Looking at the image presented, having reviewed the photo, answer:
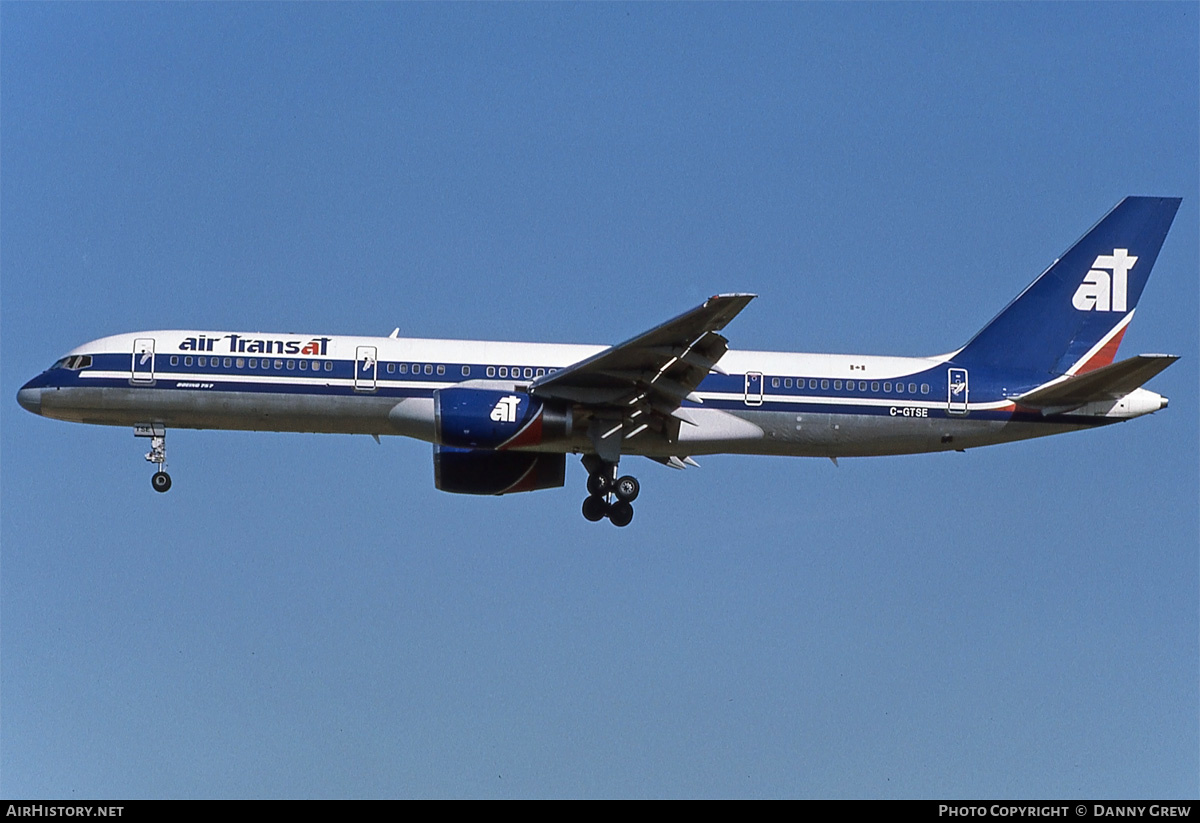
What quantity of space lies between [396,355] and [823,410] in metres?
10.6

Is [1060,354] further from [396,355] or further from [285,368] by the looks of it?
[285,368]

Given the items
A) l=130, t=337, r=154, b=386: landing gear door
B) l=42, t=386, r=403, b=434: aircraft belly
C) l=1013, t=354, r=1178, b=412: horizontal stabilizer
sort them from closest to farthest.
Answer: l=1013, t=354, r=1178, b=412: horizontal stabilizer → l=42, t=386, r=403, b=434: aircraft belly → l=130, t=337, r=154, b=386: landing gear door

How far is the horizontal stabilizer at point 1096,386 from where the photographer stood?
1442 inches

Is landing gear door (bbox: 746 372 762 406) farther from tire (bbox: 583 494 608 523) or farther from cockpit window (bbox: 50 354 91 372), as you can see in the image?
cockpit window (bbox: 50 354 91 372)

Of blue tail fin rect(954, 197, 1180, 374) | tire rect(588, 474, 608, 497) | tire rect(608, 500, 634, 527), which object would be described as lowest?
tire rect(608, 500, 634, 527)

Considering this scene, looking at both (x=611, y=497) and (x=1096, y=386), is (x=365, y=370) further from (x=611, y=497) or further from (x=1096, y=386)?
(x=1096, y=386)

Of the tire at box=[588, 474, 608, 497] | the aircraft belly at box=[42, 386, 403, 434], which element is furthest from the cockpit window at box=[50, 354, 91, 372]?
the tire at box=[588, 474, 608, 497]

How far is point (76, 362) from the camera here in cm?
4031

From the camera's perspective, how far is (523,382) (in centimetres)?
3922

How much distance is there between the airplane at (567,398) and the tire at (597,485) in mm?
40

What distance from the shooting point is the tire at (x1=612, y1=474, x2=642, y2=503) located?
131 ft

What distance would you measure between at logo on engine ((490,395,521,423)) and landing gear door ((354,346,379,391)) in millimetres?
3377

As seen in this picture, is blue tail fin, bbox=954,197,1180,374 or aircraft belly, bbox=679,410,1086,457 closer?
aircraft belly, bbox=679,410,1086,457
